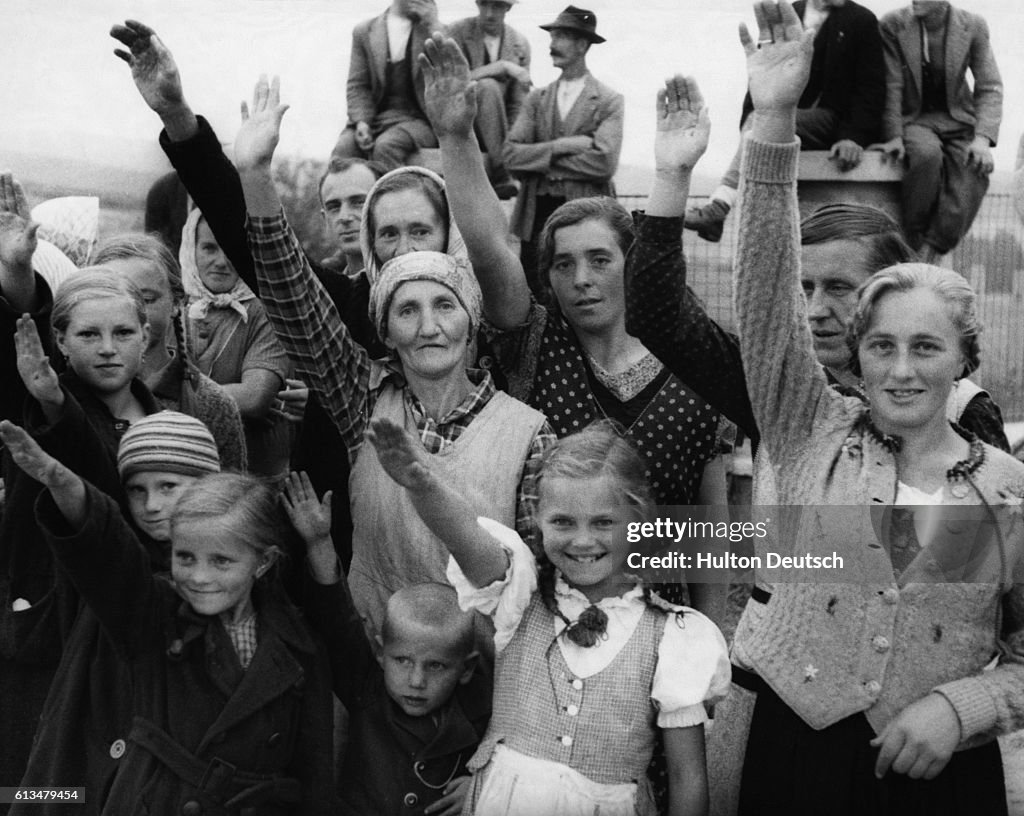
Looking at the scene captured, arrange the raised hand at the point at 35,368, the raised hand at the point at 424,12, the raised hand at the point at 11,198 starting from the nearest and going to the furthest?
the raised hand at the point at 35,368, the raised hand at the point at 11,198, the raised hand at the point at 424,12

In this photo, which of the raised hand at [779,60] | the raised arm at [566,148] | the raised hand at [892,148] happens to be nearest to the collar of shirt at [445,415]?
the raised hand at [779,60]

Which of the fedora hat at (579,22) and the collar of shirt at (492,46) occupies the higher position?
the collar of shirt at (492,46)

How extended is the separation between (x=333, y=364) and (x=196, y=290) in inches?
49.5

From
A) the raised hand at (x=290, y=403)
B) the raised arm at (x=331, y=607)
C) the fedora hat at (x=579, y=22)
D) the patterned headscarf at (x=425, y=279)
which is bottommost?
the raised arm at (x=331, y=607)

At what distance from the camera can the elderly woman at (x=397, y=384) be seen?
103 inches

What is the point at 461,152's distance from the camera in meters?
2.65

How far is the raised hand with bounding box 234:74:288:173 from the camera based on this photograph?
8.65ft

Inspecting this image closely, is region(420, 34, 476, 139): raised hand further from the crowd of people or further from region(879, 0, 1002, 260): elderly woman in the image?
region(879, 0, 1002, 260): elderly woman

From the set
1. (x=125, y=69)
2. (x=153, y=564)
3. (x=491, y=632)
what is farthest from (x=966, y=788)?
(x=125, y=69)

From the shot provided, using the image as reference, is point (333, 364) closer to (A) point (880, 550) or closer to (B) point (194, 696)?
(B) point (194, 696)

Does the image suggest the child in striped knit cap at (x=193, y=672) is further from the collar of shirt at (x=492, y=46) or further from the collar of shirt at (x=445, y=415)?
the collar of shirt at (x=492, y=46)

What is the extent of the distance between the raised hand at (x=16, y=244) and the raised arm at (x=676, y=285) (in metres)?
1.21

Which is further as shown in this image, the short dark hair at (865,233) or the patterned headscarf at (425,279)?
the short dark hair at (865,233)

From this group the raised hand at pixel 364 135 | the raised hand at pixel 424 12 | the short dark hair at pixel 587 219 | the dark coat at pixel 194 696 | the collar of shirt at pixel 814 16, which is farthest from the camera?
the raised hand at pixel 364 135
